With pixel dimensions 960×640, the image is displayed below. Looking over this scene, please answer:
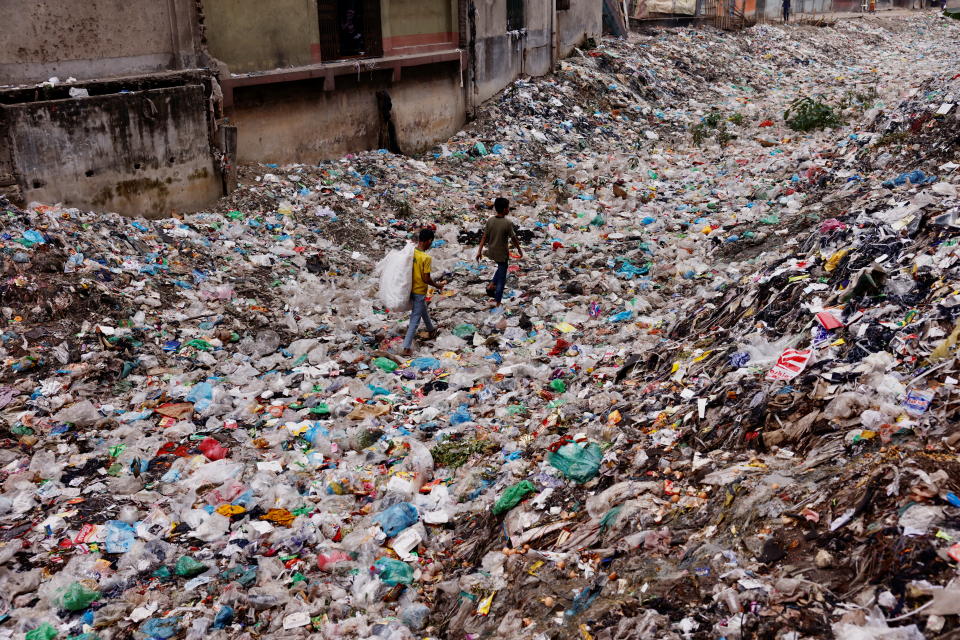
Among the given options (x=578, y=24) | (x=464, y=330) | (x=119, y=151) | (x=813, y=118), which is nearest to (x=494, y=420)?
(x=464, y=330)

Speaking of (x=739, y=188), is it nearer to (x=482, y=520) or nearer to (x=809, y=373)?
(x=809, y=373)

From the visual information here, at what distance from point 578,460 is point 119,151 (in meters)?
6.29

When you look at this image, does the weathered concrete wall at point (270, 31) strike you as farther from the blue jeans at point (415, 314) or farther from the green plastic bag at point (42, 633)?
the green plastic bag at point (42, 633)

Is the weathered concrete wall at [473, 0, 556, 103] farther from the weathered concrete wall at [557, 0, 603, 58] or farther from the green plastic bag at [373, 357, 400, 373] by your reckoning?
the green plastic bag at [373, 357, 400, 373]

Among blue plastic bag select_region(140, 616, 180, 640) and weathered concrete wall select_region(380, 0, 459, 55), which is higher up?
weathered concrete wall select_region(380, 0, 459, 55)

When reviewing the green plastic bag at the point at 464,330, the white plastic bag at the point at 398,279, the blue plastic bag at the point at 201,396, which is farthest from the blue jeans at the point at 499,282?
the blue plastic bag at the point at 201,396

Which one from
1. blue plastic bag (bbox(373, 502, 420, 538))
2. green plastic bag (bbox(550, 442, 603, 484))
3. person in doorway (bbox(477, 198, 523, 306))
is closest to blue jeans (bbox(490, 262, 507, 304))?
person in doorway (bbox(477, 198, 523, 306))

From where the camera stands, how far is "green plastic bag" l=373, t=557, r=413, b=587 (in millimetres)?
4176

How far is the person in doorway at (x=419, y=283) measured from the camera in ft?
21.9

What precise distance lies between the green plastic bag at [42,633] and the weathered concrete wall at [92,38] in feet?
19.3

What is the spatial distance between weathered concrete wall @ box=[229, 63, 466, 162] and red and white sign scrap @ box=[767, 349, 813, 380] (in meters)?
7.73

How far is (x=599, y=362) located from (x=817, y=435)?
2460 mm

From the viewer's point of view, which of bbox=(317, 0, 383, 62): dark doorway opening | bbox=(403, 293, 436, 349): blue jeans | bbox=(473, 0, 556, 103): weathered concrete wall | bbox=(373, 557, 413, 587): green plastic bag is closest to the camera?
bbox=(373, 557, 413, 587): green plastic bag

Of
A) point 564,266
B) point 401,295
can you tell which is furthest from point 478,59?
point 401,295
